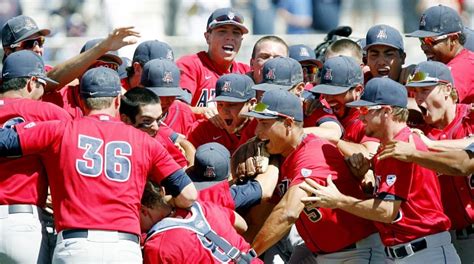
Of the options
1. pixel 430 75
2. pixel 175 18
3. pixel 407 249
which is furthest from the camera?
pixel 175 18

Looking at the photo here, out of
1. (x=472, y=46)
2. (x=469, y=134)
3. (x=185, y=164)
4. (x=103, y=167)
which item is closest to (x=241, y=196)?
(x=185, y=164)

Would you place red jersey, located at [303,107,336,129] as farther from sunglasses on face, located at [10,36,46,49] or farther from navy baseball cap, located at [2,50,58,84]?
sunglasses on face, located at [10,36,46,49]

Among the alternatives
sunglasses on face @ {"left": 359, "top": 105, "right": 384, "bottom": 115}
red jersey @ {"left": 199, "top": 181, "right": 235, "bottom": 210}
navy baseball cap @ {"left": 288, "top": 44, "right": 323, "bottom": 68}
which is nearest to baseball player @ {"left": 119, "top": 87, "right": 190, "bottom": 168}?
red jersey @ {"left": 199, "top": 181, "right": 235, "bottom": 210}

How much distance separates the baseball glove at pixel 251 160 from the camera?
9.13 m

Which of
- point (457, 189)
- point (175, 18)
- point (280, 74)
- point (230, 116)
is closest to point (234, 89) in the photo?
point (230, 116)

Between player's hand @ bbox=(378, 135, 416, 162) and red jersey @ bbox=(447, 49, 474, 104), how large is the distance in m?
1.70

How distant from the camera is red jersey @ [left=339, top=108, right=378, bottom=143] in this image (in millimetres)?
9423

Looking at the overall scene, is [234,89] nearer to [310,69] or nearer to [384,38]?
[384,38]

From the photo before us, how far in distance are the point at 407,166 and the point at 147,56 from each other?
3.03 m

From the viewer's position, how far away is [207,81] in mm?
11125

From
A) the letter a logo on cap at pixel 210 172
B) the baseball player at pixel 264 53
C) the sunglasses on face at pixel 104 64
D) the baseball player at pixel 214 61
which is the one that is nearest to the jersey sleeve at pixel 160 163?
the letter a logo on cap at pixel 210 172

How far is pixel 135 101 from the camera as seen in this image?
8.94 m

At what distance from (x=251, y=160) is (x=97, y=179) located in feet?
4.61

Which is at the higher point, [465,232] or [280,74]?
[280,74]
